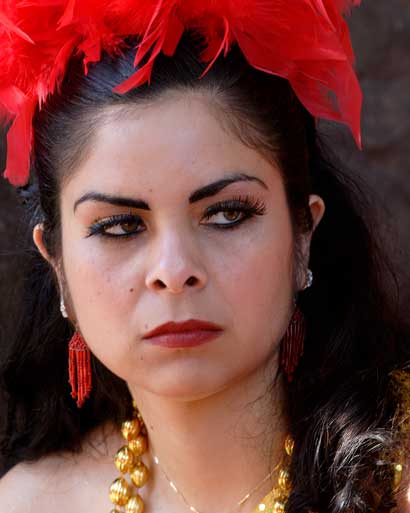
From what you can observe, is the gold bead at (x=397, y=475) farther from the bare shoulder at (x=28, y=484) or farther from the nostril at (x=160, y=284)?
the bare shoulder at (x=28, y=484)

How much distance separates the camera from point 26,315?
2.91 m

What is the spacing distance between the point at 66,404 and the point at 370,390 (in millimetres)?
849

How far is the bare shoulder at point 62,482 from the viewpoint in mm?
2711

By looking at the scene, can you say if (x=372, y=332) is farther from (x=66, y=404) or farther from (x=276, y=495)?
(x=66, y=404)

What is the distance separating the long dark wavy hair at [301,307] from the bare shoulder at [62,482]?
0.04m

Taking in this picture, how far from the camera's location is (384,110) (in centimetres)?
366

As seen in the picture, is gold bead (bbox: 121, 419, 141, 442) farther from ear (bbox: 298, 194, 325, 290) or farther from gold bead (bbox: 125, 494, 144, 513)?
ear (bbox: 298, 194, 325, 290)

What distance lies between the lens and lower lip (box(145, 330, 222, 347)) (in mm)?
2182

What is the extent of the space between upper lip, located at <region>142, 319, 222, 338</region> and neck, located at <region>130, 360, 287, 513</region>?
25cm

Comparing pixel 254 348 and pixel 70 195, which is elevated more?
pixel 70 195

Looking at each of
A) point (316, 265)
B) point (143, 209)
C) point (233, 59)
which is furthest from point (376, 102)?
point (143, 209)

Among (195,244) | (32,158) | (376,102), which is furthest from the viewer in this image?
(376,102)

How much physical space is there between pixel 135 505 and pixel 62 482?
257 mm

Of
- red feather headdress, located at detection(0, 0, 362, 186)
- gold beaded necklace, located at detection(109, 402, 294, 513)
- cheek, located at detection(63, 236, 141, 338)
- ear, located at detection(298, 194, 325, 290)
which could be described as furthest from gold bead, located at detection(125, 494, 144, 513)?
red feather headdress, located at detection(0, 0, 362, 186)
